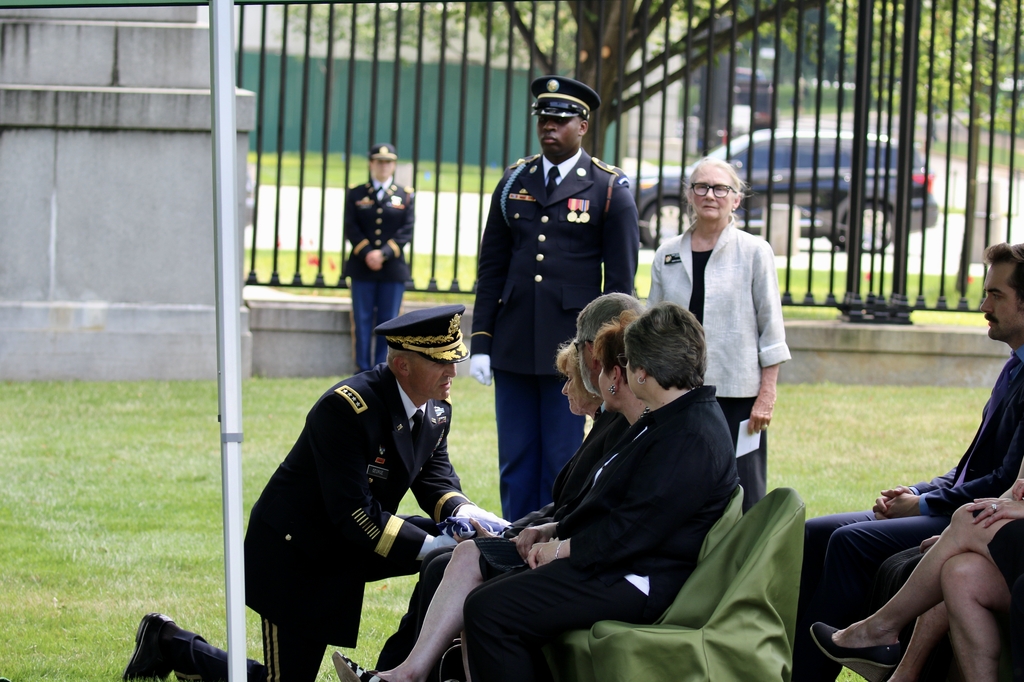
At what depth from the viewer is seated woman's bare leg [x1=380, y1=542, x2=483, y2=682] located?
3.40 metres

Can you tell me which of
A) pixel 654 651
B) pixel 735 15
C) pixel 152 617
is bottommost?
pixel 152 617

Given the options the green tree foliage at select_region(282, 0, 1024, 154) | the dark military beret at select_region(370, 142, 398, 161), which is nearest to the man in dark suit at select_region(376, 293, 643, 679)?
the green tree foliage at select_region(282, 0, 1024, 154)

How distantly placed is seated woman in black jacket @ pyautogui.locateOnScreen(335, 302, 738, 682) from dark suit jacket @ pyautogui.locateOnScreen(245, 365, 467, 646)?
660mm

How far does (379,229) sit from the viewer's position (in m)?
10.3

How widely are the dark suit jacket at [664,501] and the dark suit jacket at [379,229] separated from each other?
6.90 meters

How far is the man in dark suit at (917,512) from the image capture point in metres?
3.80

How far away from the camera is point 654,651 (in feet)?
9.84

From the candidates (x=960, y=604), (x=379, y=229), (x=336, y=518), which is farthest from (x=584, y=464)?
(x=379, y=229)

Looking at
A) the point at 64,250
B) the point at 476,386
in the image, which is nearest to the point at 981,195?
the point at 476,386

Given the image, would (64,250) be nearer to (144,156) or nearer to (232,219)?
(144,156)

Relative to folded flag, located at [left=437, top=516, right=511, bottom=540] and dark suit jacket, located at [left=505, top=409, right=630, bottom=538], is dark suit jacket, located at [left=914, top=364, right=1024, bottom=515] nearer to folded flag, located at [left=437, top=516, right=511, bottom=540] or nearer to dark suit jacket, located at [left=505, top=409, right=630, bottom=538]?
dark suit jacket, located at [left=505, top=409, right=630, bottom=538]

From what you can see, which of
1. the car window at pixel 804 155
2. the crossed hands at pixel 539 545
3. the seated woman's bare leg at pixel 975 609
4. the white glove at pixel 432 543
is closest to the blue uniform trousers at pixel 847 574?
the seated woman's bare leg at pixel 975 609

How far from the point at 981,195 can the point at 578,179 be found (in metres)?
24.5

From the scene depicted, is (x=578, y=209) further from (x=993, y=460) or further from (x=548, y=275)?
(x=993, y=460)
